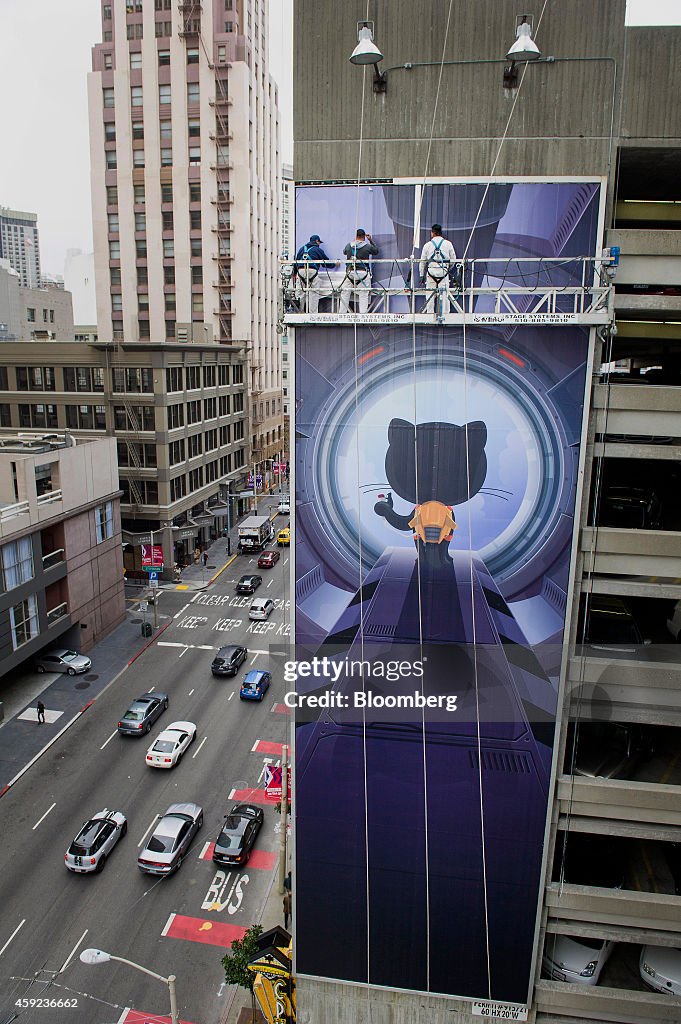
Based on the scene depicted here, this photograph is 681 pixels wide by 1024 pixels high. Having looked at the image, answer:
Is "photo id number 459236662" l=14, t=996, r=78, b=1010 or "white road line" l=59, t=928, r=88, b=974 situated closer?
"photo id number 459236662" l=14, t=996, r=78, b=1010

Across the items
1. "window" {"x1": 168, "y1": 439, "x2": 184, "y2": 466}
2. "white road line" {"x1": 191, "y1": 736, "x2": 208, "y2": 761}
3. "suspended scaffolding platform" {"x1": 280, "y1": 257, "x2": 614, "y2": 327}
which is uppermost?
"suspended scaffolding platform" {"x1": 280, "y1": 257, "x2": 614, "y2": 327}

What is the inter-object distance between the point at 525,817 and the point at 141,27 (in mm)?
70076

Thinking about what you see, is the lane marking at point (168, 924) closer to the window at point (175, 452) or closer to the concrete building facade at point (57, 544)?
the concrete building facade at point (57, 544)

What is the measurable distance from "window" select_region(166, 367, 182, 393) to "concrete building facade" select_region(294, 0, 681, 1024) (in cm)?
3461

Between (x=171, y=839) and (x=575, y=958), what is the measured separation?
12.7m

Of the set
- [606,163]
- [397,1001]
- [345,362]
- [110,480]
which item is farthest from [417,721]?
[110,480]

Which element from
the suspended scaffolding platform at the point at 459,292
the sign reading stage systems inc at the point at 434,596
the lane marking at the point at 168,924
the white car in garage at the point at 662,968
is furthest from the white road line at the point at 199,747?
the suspended scaffolding platform at the point at 459,292

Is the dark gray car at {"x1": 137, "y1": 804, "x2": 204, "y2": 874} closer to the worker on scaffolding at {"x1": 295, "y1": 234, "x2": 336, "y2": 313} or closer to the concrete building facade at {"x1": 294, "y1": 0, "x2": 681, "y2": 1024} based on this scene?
the concrete building facade at {"x1": 294, "y1": 0, "x2": 681, "y2": 1024}

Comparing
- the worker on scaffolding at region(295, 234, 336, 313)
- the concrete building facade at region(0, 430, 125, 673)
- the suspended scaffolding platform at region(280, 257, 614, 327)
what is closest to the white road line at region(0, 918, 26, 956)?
the concrete building facade at region(0, 430, 125, 673)

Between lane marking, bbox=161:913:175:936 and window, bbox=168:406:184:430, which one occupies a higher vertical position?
window, bbox=168:406:184:430

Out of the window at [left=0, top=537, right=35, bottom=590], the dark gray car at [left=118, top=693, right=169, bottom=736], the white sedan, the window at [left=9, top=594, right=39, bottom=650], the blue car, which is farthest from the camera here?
the blue car

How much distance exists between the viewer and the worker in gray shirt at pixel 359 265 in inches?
546

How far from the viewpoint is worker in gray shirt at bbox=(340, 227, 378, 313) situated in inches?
546

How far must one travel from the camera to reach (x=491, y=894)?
15.6 meters
